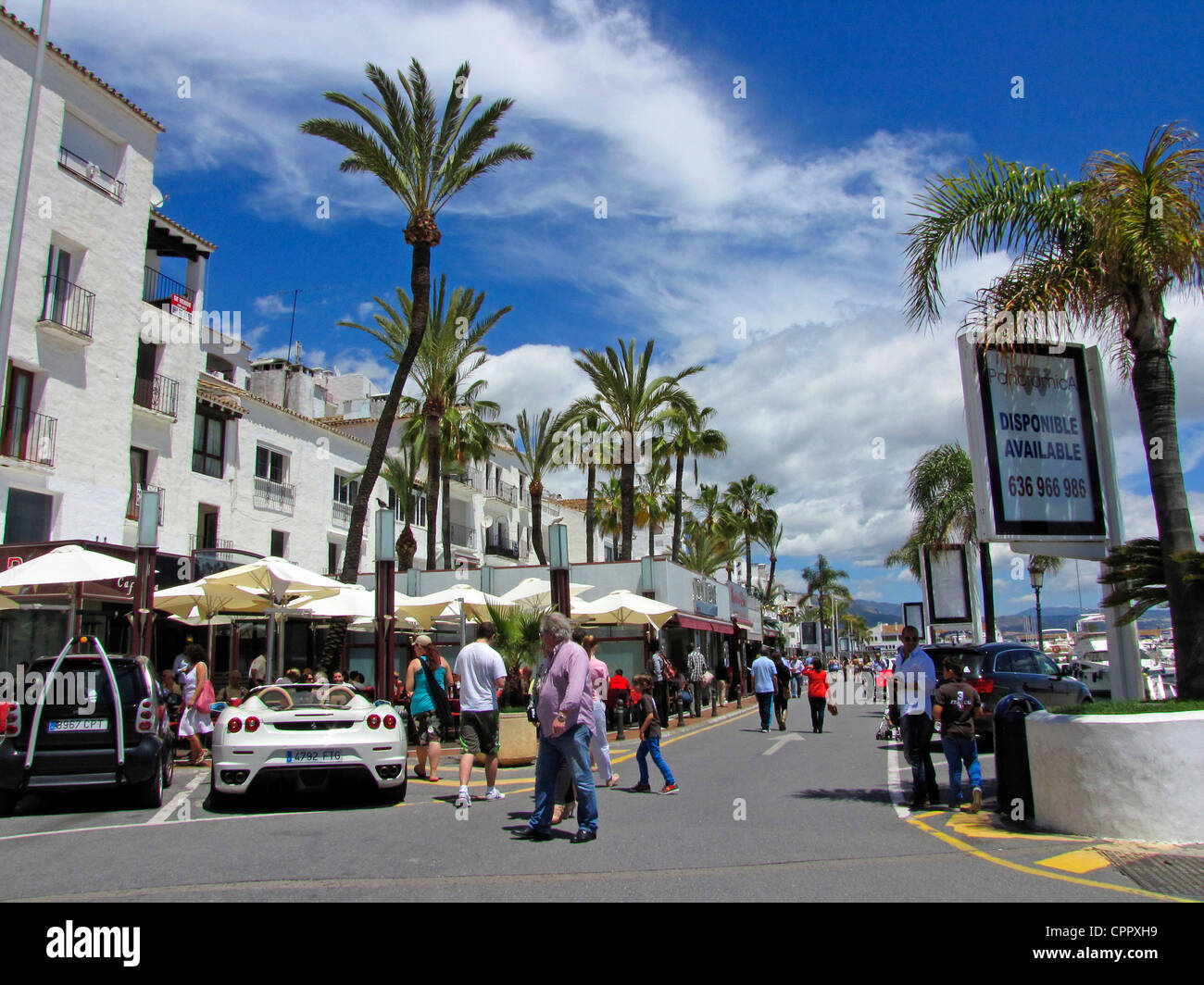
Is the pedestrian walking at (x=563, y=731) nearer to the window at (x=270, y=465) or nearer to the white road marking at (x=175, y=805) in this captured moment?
the white road marking at (x=175, y=805)

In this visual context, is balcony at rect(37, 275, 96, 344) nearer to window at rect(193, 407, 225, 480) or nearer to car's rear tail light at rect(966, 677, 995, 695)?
window at rect(193, 407, 225, 480)

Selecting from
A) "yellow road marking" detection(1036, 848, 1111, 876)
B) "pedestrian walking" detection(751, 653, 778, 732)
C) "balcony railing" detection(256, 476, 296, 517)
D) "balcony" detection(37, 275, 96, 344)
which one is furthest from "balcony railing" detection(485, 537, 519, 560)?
"yellow road marking" detection(1036, 848, 1111, 876)

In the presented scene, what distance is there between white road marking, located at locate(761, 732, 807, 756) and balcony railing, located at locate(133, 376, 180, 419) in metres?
17.7

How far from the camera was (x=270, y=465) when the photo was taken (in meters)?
31.7

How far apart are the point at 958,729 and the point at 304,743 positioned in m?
6.13

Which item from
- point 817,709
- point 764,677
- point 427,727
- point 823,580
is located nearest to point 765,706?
point 764,677

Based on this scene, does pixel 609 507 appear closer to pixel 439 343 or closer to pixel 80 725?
pixel 439 343

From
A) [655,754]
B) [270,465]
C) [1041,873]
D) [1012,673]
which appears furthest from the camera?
[270,465]

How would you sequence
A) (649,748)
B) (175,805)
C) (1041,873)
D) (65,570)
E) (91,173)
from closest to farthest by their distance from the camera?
(1041,873), (175,805), (649,748), (65,570), (91,173)

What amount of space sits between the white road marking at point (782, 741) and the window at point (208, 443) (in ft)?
61.1

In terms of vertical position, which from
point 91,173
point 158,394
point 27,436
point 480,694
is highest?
point 91,173

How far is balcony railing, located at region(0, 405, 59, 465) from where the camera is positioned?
773 inches
